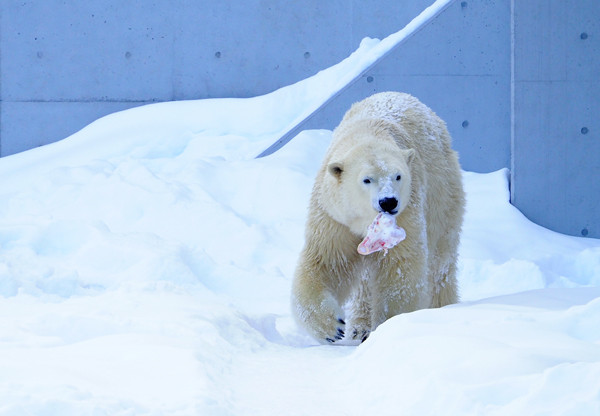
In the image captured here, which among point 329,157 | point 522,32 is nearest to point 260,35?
point 522,32

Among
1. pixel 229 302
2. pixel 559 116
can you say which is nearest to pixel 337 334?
pixel 229 302

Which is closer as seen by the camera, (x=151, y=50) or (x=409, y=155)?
(x=409, y=155)

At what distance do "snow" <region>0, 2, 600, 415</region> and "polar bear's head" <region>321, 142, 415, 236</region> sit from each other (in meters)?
0.57

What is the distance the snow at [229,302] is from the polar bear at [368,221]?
291 mm

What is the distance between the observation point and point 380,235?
10.9 feet

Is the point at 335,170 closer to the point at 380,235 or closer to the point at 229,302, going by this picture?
the point at 380,235

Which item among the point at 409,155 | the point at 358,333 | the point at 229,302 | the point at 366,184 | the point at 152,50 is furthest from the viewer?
the point at 152,50

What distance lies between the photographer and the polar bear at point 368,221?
3.37m

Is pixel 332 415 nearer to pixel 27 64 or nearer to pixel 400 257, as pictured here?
pixel 400 257

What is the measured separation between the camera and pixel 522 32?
7.33m

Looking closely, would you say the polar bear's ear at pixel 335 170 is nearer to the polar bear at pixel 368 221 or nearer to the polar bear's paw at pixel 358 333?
the polar bear at pixel 368 221

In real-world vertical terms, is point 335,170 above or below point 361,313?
above

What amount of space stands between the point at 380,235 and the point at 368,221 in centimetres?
11

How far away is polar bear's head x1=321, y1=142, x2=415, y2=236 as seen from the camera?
127 inches
